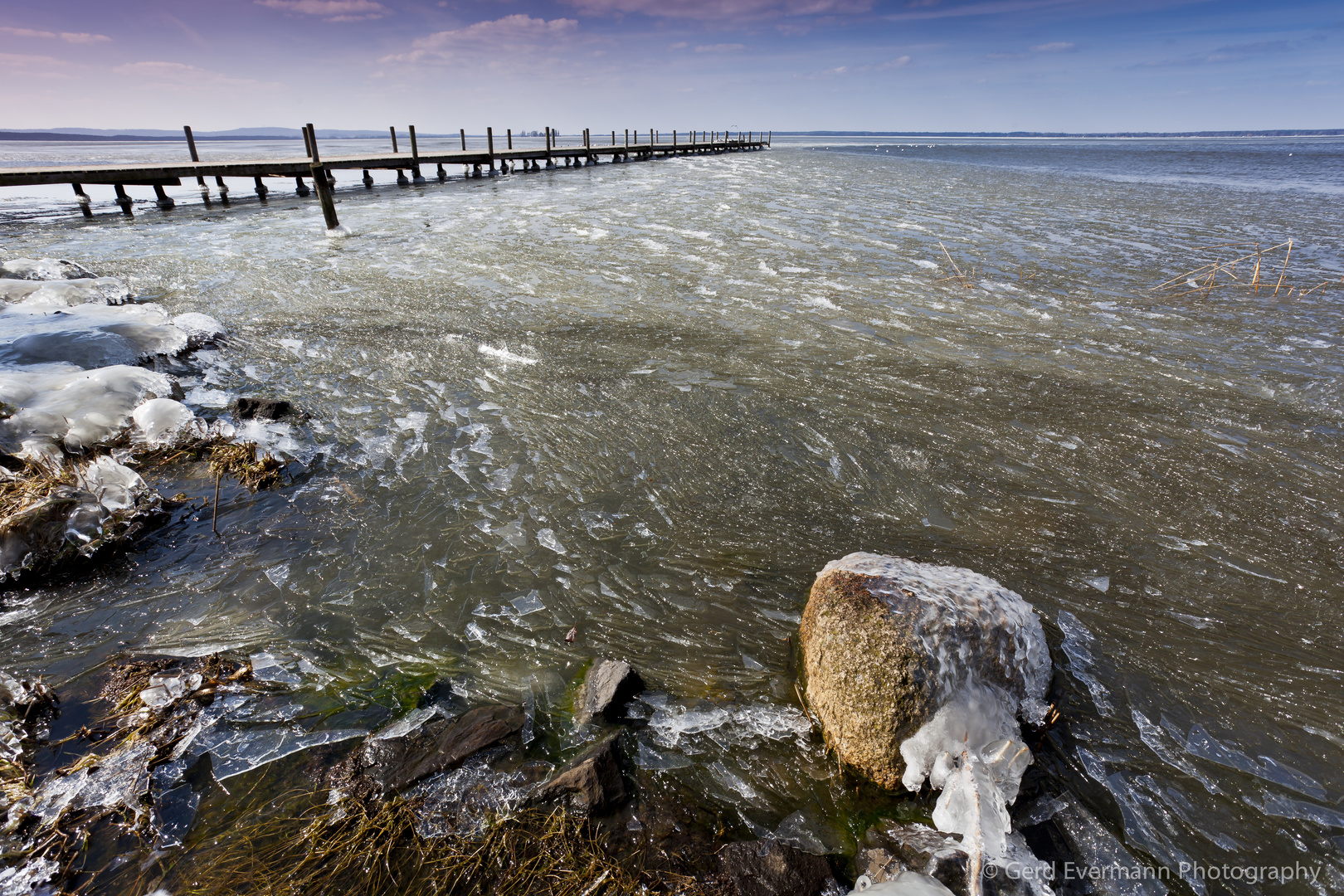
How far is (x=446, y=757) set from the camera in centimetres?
308

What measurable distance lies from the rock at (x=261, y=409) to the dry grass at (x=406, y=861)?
4.89 metres

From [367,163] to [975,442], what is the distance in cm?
3514

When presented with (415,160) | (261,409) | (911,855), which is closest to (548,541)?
(911,855)

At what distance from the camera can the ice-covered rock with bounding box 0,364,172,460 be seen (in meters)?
5.46

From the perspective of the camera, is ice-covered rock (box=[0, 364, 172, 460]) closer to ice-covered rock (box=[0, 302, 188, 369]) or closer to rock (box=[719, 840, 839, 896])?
ice-covered rock (box=[0, 302, 188, 369])

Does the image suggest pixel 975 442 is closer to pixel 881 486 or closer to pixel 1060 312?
pixel 881 486

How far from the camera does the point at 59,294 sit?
9750mm

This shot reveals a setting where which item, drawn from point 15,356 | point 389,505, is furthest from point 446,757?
point 15,356

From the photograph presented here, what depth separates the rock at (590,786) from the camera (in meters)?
2.85

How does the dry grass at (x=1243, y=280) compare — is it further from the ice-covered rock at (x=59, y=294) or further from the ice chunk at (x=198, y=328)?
the ice-covered rock at (x=59, y=294)

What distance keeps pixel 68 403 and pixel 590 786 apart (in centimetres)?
704

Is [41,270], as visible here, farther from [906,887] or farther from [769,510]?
[906,887]

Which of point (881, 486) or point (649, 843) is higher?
point (881, 486)

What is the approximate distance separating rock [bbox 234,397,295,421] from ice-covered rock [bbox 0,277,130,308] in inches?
241
